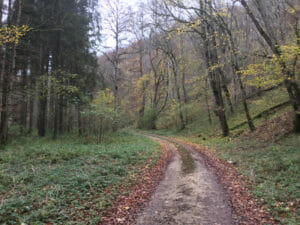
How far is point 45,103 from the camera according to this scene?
1462 cm

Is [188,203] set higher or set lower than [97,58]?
lower

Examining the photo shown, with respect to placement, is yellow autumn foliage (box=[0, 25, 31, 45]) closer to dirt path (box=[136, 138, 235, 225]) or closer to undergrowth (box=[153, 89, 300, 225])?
dirt path (box=[136, 138, 235, 225])

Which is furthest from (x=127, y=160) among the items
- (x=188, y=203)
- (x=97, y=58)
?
(x=97, y=58)

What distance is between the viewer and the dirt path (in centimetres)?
418

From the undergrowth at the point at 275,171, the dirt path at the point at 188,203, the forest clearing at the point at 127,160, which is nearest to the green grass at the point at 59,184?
the forest clearing at the point at 127,160

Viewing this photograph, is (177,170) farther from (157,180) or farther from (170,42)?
(170,42)

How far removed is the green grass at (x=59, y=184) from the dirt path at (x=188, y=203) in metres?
1.27

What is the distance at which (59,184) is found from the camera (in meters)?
5.54

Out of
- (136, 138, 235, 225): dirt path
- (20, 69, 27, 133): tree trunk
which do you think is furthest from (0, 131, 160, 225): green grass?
(20, 69, 27, 133): tree trunk

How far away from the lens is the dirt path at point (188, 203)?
418 cm

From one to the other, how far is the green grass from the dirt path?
50.0 inches

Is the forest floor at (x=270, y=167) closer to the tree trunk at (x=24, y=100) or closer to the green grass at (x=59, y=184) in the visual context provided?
the green grass at (x=59, y=184)

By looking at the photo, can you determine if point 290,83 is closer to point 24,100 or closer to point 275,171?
point 275,171

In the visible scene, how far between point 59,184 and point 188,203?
3.74 metres
